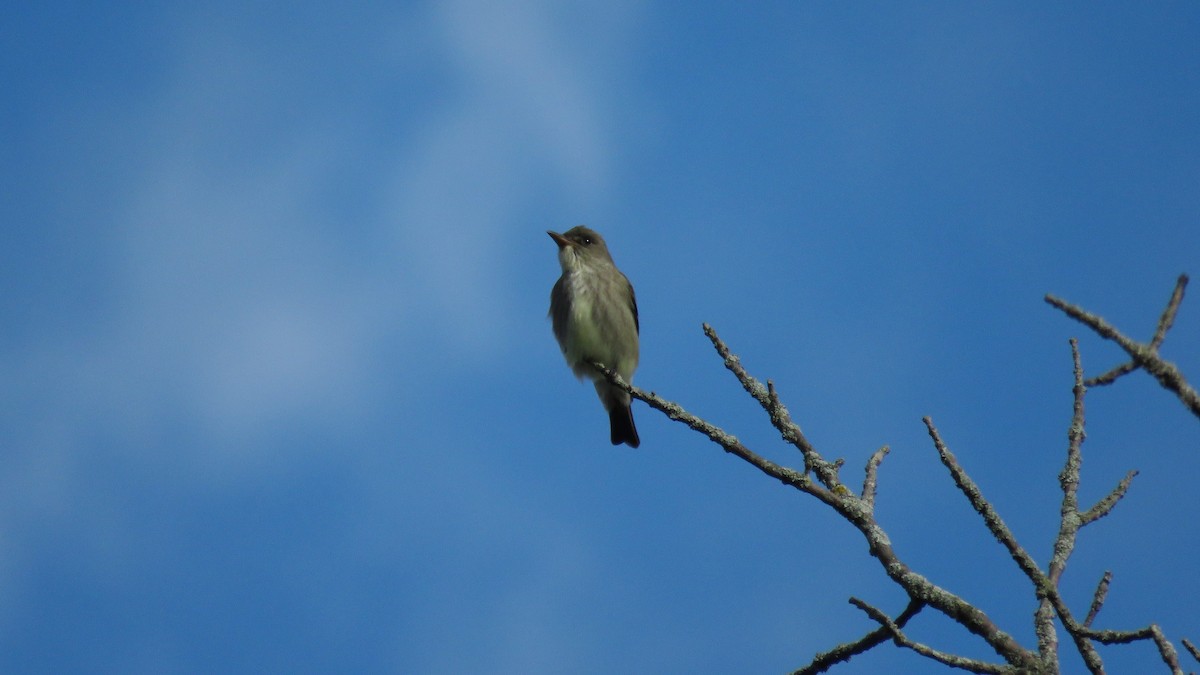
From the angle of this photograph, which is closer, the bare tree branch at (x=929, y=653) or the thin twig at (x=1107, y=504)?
the bare tree branch at (x=929, y=653)

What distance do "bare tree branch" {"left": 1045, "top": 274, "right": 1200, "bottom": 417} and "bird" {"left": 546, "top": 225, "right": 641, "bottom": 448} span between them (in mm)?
7352

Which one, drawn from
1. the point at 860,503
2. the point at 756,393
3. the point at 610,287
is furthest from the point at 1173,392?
the point at 610,287

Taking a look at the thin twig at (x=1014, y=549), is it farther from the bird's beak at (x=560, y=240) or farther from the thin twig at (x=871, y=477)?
the bird's beak at (x=560, y=240)

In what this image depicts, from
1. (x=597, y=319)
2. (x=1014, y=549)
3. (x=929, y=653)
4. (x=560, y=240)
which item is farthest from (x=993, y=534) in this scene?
(x=560, y=240)

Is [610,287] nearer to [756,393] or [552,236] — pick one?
[552,236]

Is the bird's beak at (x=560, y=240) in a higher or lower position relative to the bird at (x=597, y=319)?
higher

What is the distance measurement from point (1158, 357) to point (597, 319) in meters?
7.75

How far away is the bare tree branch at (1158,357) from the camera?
2500 mm

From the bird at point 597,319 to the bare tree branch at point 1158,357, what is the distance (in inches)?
289

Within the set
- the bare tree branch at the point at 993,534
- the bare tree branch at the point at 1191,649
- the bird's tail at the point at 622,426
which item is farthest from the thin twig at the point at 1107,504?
the bird's tail at the point at 622,426

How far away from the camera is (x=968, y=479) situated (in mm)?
3539

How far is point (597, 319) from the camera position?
10.2 m

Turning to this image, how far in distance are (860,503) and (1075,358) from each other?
2.90 feet

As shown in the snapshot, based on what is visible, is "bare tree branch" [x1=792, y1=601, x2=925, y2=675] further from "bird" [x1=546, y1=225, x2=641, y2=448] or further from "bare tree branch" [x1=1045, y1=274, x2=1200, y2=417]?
"bird" [x1=546, y1=225, x2=641, y2=448]
